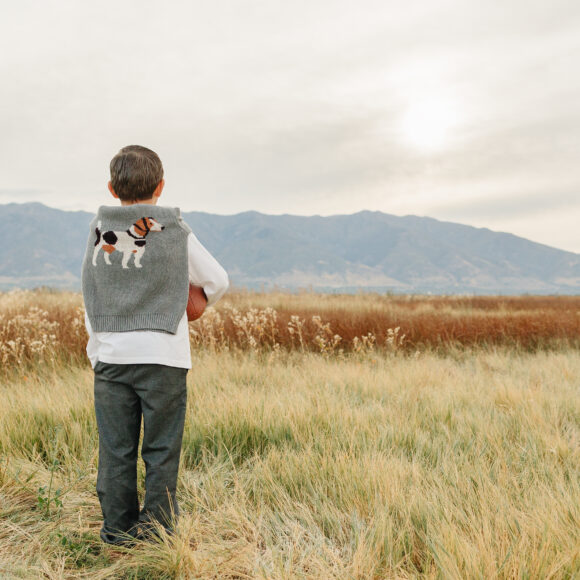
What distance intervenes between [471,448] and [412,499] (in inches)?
37.8

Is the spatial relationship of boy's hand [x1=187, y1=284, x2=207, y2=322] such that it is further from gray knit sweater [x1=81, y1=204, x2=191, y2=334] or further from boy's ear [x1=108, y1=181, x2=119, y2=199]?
boy's ear [x1=108, y1=181, x2=119, y2=199]

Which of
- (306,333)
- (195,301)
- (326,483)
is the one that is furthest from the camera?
(306,333)

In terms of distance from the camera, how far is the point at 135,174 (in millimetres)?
1988

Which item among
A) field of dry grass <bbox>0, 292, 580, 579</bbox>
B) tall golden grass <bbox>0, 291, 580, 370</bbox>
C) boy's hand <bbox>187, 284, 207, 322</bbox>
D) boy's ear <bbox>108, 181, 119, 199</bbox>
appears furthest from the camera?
tall golden grass <bbox>0, 291, 580, 370</bbox>

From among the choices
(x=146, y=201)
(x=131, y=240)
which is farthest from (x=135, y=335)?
(x=146, y=201)

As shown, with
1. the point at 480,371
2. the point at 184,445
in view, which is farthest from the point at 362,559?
the point at 480,371

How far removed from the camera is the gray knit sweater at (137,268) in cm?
198

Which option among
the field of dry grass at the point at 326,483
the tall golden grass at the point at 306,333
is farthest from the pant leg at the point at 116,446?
the tall golden grass at the point at 306,333

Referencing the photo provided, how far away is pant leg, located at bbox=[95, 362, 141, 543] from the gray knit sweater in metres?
0.23

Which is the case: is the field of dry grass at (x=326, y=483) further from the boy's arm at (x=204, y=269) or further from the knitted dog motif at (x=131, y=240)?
the knitted dog motif at (x=131, y=240)

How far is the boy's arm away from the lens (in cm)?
209

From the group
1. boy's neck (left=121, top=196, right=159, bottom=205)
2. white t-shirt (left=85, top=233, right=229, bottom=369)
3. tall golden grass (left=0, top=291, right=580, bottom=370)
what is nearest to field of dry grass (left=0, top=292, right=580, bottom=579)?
white t-shirt (left=85, top=233, right=229, bottom=369)

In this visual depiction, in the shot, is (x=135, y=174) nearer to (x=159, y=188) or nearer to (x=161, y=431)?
(x=159, y=188)

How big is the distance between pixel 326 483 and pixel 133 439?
1.00 m
